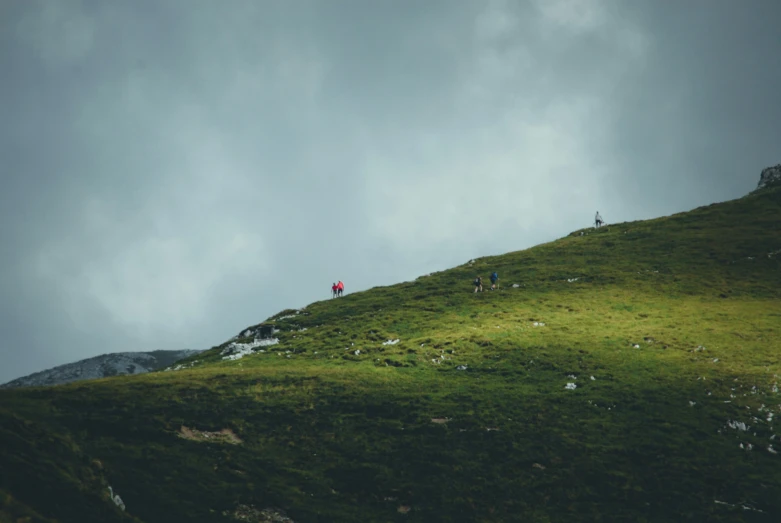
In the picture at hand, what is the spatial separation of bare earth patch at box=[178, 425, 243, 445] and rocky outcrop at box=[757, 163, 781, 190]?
109 m

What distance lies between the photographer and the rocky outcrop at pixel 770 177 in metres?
110

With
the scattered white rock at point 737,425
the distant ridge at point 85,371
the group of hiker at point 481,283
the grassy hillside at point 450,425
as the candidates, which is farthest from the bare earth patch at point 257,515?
the distant ridge at point 85,371

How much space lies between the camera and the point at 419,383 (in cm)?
5038

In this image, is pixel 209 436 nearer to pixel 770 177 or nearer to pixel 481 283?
pixel 481 283

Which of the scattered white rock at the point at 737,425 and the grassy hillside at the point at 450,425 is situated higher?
the grassy hillside at the point at 450,425

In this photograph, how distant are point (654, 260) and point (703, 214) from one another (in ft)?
82.2

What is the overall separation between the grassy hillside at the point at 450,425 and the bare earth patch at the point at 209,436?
0.62 ft

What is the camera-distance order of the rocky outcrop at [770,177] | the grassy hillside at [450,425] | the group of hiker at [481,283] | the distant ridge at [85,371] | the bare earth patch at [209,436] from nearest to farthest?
the grassy hillside at [450,425] < the bare earth patch at [209,436] < the group of hiker at [481,283] < the rocky outcrop at [770,177] < the distant ridge at [85,371]

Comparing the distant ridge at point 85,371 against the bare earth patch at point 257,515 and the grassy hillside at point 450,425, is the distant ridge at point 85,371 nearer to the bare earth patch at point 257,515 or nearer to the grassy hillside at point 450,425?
the grassy hillside at point 450,425

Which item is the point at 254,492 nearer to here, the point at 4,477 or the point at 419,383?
the point at 4,477

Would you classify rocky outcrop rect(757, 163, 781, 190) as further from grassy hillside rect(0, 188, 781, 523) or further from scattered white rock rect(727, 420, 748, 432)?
scattered white rock rect(727, 420, 748, 432)

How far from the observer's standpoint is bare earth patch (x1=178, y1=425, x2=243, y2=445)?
38.6 meters

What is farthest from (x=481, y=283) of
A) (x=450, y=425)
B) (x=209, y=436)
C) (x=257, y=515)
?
(x=257, y=515)

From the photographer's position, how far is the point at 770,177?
112 meters
